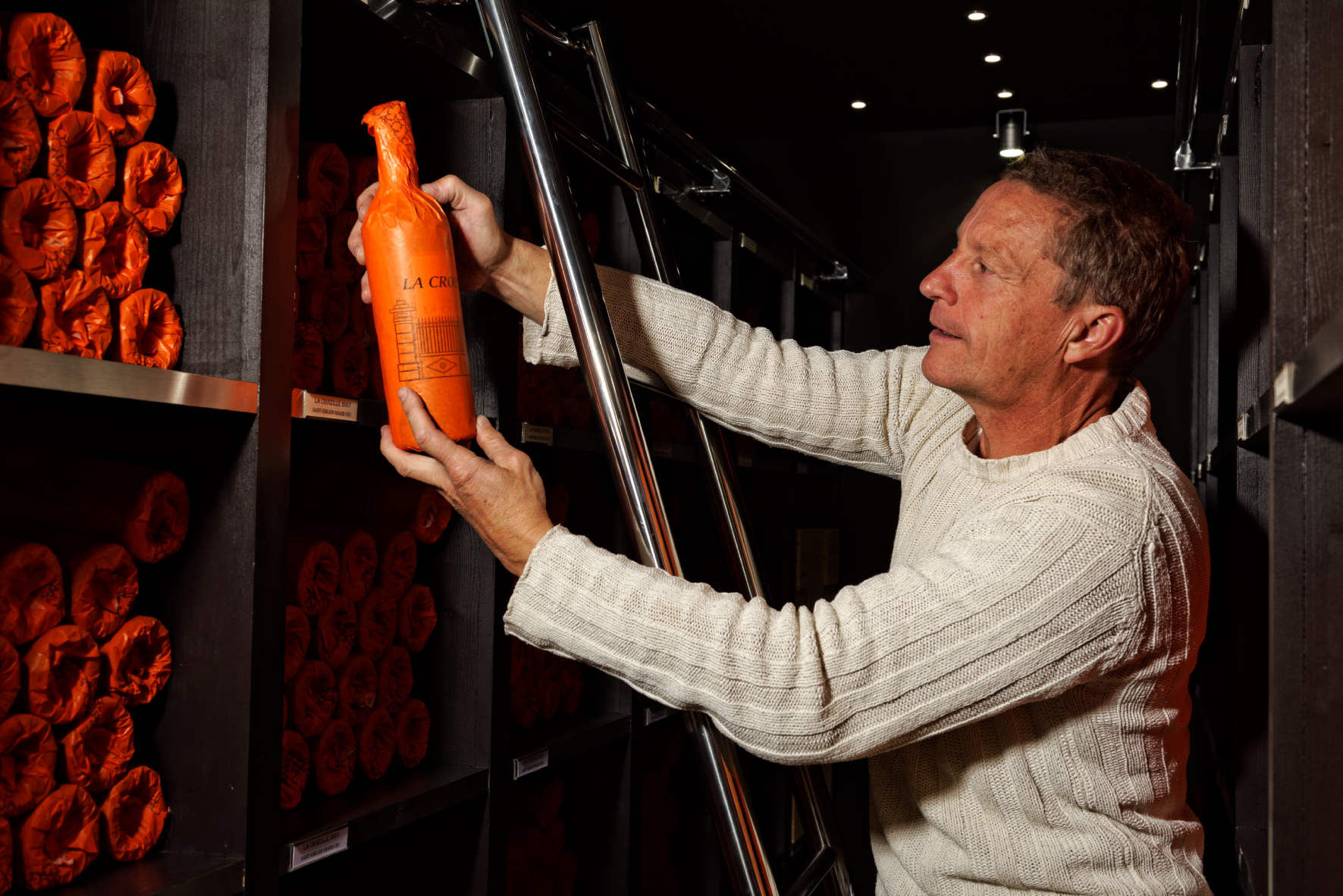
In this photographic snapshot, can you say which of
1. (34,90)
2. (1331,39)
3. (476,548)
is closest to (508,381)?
(476,548)

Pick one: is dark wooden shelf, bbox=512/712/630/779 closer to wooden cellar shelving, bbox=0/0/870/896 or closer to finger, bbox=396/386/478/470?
wooden cellar shelving, bbox=0/0/870/896

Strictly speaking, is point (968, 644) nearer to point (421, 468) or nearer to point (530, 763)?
point (421, 468)

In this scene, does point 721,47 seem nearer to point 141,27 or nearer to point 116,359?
point 141,27

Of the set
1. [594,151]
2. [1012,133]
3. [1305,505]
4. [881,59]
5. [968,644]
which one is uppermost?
[881,59]

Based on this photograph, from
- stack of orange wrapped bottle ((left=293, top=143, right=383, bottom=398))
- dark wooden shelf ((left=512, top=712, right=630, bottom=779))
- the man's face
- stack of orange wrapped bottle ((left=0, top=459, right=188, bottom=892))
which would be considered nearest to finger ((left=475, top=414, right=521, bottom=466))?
stack of orange wrapped bottle ((left=0, top=459, right=188, bottom=892))

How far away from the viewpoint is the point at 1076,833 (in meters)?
1.34

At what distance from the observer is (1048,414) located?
5.07 feet

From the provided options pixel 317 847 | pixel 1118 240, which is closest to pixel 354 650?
pixel 317 847

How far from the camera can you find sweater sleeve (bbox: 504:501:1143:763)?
1.16 meters

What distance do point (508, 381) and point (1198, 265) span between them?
2846mm

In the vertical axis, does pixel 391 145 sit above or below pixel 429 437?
above

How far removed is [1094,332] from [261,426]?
1.07 m

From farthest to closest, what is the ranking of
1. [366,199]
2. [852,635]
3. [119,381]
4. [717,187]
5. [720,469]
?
[717,187], [720,469], [366,199], [852,635], [119,381]

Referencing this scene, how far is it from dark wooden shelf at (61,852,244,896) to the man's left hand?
0.46m
